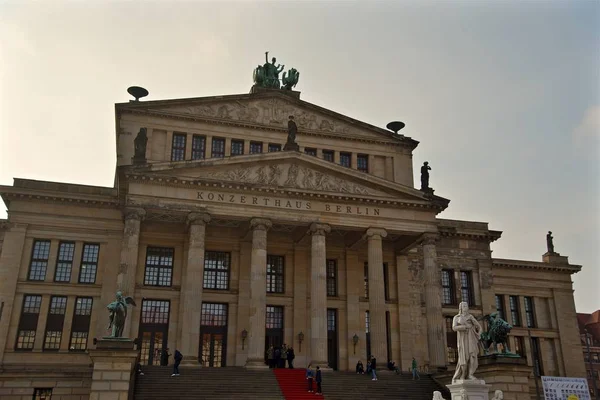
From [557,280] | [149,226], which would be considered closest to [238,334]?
[149,226]

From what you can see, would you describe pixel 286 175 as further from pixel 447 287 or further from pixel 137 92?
pixel 447 287

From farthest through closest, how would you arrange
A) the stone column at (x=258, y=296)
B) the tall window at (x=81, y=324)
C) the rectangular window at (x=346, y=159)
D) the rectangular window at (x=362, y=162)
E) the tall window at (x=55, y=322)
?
the rectangular window at (x=362, y=162)
the rectangular window at (x=346, y=159)
the tall window at (x=81, y=324)
the tall window at (x=55, y=322)
the stone column at (x=258, y=296)

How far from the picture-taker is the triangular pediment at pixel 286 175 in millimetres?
38531

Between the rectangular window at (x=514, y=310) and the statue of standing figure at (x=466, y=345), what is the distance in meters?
38.0

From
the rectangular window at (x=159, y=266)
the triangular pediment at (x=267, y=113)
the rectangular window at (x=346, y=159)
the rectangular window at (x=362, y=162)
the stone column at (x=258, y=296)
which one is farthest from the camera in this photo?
the rectangular window at (x=362, y=162)

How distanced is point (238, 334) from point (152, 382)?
402 inches

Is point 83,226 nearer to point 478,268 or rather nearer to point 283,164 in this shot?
point 283,164

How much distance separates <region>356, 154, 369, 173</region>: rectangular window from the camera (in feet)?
160

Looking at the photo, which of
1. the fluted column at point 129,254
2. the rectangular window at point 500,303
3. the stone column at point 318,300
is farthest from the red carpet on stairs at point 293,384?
the rectangular window at point 500,303

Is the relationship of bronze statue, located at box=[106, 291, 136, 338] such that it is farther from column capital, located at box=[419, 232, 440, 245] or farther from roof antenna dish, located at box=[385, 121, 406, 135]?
roof antenna dish, located at box=[385, 121, 406, 135]

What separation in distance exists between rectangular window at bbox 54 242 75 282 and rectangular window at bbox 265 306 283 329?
46.0ft

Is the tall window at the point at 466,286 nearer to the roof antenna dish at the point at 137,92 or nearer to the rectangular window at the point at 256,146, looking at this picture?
the rectangular window at the point at 256,146

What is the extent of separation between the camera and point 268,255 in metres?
44.4

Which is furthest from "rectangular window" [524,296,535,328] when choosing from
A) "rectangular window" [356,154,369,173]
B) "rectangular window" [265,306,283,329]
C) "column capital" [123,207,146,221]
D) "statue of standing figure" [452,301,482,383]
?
"statue of standing figure" [452,301,482,383]
